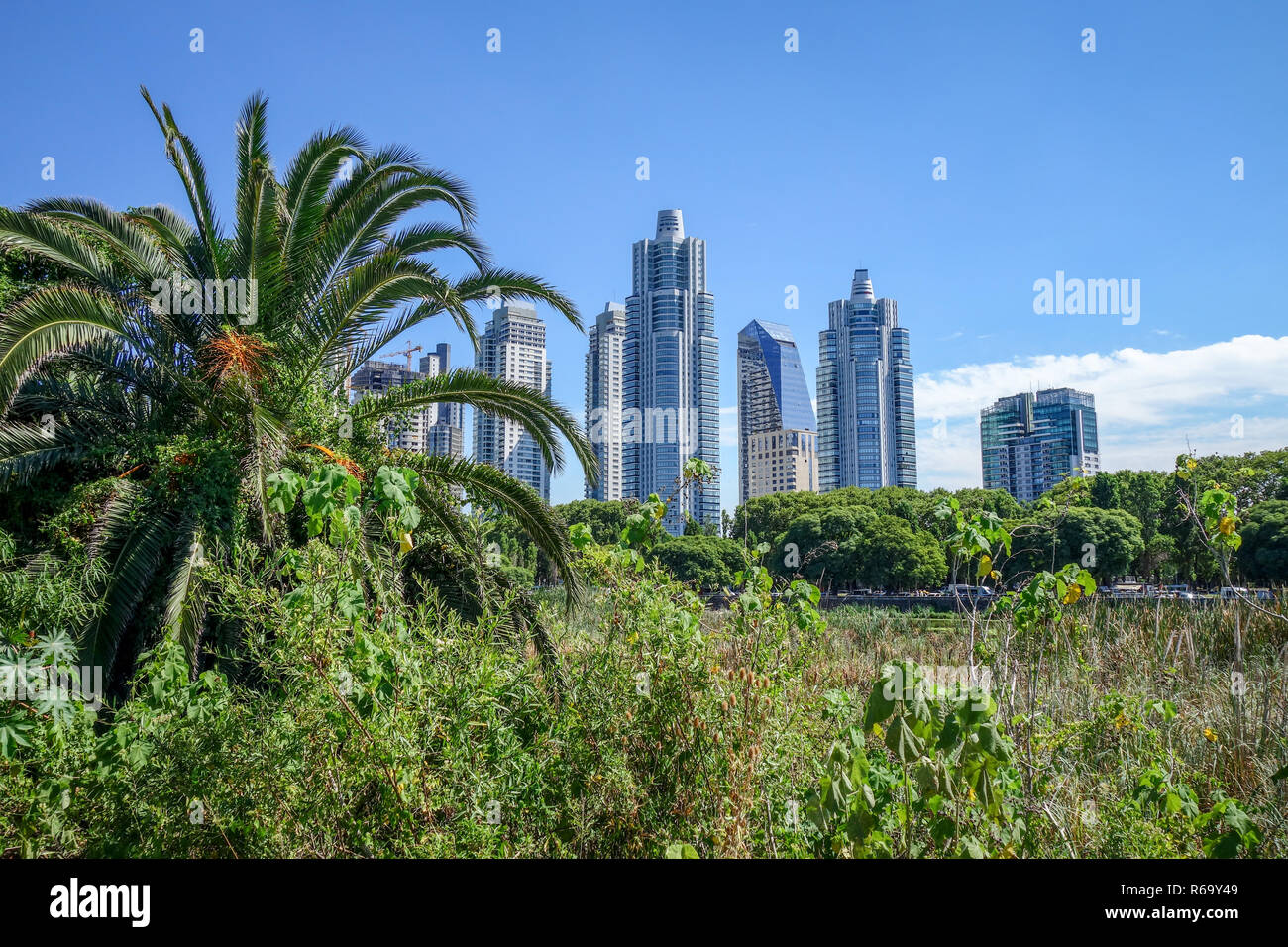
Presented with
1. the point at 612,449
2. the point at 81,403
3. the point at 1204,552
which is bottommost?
the point at 1204,552

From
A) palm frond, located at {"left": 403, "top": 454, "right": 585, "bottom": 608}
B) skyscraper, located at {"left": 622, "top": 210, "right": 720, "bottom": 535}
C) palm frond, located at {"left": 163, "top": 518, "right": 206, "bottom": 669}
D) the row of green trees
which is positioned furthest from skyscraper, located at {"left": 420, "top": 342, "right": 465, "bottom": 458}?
skyscraper, located at {"left": 622, "top": 210, "right": 720, "bottom": 535}

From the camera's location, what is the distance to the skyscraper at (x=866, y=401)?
311 feet

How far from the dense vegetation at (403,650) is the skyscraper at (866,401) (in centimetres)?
8906

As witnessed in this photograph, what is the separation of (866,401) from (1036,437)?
4210 centimetres

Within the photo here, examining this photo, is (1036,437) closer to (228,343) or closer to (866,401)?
(866,401)

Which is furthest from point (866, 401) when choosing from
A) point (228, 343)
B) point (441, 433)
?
point (228, 343)

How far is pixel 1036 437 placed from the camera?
55062mm

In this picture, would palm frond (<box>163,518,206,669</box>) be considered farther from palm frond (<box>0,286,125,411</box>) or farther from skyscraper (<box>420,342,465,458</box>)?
skyscraper (<box>420,342,465,458</box>)

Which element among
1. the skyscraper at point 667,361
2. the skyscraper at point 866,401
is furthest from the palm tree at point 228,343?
the skyscraper at point 866,401

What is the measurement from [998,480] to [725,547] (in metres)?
27.1

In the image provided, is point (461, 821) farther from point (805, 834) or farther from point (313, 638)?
point (805, 834)

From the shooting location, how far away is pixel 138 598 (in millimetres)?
5730

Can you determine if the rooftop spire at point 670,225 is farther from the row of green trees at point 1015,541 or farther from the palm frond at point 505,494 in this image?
the palm frond at point 505,494
